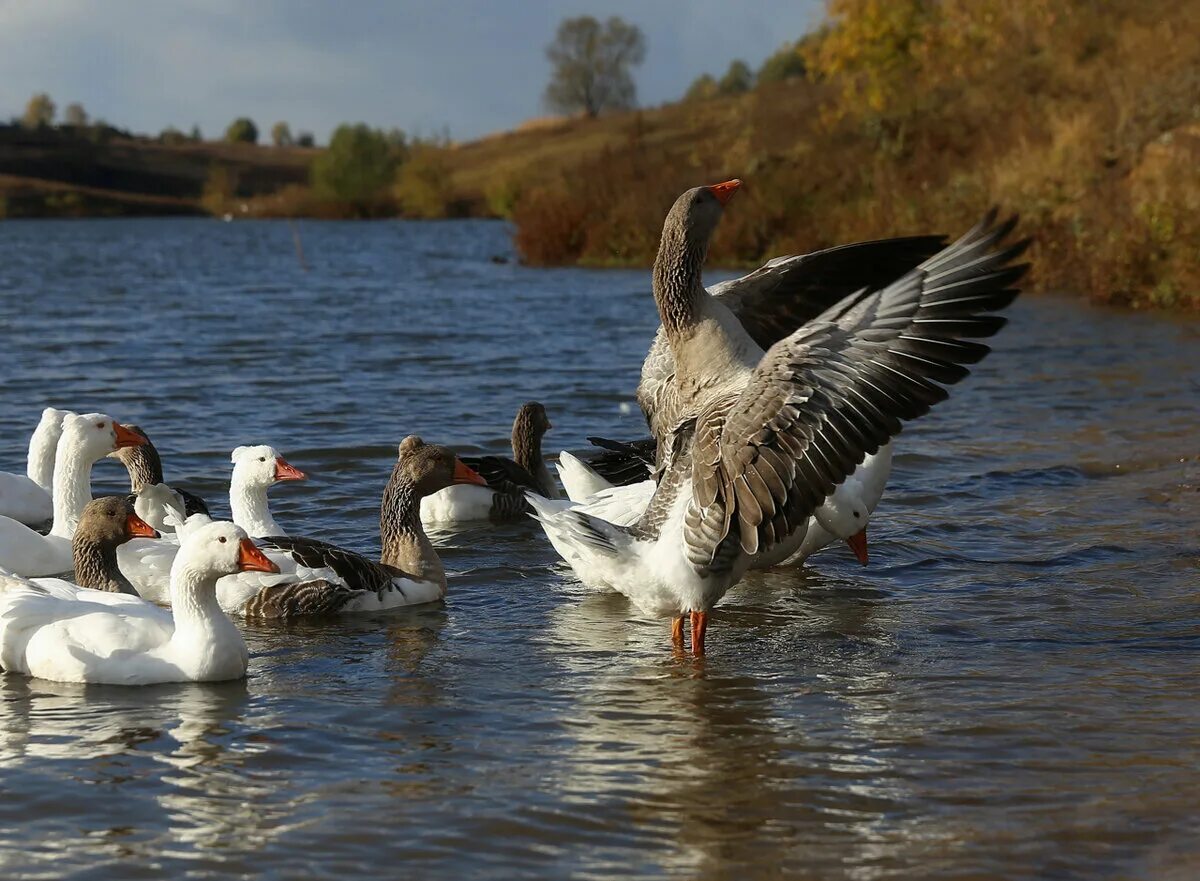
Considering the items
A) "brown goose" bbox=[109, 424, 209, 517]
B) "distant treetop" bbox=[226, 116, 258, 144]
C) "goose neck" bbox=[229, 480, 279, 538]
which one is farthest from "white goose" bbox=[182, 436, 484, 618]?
"distant treetop" bbox=[226, 116, 258, 144]

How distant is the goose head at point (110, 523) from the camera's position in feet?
28.2

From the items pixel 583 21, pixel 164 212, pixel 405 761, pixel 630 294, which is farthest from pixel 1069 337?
pixel 583 21

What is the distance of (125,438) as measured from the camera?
34.4 feet

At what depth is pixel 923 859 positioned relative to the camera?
17.5 feet

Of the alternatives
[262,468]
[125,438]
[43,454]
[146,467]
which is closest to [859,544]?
[262,468]

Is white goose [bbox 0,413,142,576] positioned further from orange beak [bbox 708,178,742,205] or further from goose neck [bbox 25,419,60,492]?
orange beak [bbox 708,178,742,205]

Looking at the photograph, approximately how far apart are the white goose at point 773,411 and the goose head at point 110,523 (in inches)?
91.8

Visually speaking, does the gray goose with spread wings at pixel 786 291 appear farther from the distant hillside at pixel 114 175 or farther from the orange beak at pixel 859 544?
the distant hillside at pixel 114 175

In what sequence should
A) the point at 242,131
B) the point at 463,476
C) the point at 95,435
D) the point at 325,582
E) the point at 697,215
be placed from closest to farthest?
1. the point at 697,215
2. the point at 325,582
3. the point at 463,476
4. the point at 95,435
5. the point at 242,131

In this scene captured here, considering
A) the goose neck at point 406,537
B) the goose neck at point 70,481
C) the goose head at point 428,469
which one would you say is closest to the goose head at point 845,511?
the goose head at point 428,469

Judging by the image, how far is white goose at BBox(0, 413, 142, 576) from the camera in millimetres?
9586

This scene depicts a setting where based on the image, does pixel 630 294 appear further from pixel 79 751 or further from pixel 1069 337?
pixel 79 751

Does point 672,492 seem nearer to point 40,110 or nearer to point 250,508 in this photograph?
point 250,508

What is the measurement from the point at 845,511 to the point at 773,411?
240 centimetres
